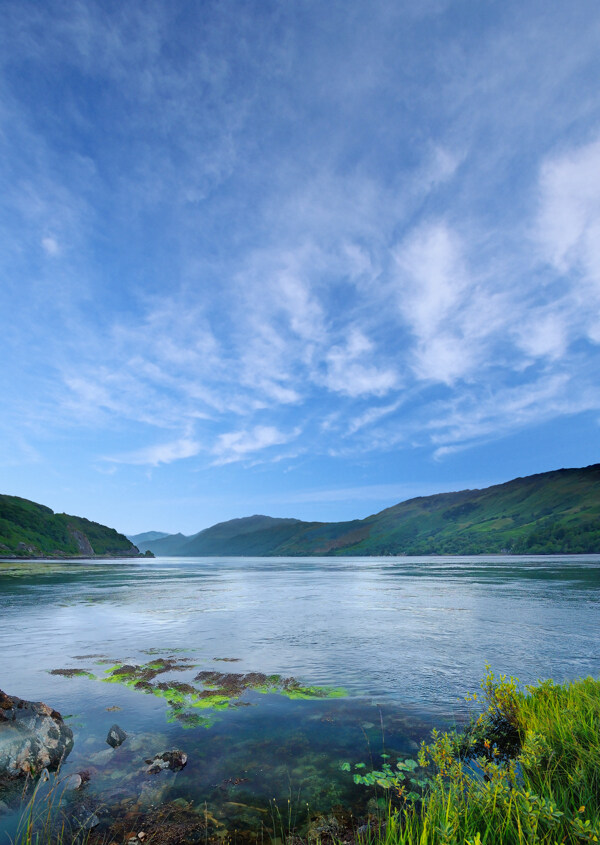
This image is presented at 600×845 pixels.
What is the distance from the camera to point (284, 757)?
11016 mm

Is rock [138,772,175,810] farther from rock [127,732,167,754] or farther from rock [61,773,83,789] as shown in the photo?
rock [127,732,167,754]

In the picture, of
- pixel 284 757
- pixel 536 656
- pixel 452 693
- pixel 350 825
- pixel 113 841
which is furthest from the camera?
pixel 536 656

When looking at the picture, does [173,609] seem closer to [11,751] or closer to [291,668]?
[291,668]

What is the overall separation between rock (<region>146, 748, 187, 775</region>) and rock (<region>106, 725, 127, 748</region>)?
5.41 ft

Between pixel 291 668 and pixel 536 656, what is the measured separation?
1217 centimetres

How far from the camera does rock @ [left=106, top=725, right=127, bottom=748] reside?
1156 centimetres

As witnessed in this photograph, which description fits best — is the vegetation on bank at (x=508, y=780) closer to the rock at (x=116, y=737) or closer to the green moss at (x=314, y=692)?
the green moss at (x=314, y=692)

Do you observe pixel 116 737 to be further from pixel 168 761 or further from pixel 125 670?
pixel 125 670

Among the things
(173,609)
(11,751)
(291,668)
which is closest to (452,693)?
(291,668)

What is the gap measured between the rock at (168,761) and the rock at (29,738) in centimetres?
247

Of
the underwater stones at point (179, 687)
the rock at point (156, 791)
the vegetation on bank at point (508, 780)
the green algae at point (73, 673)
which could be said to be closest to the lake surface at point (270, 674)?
the rock at point (156, 791)

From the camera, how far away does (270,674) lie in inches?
747

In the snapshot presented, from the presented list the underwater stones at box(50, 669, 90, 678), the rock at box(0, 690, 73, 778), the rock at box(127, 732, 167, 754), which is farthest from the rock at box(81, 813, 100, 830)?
the underwater stones at box(50, 669, 90, 678)

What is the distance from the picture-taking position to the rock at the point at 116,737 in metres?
11.6
